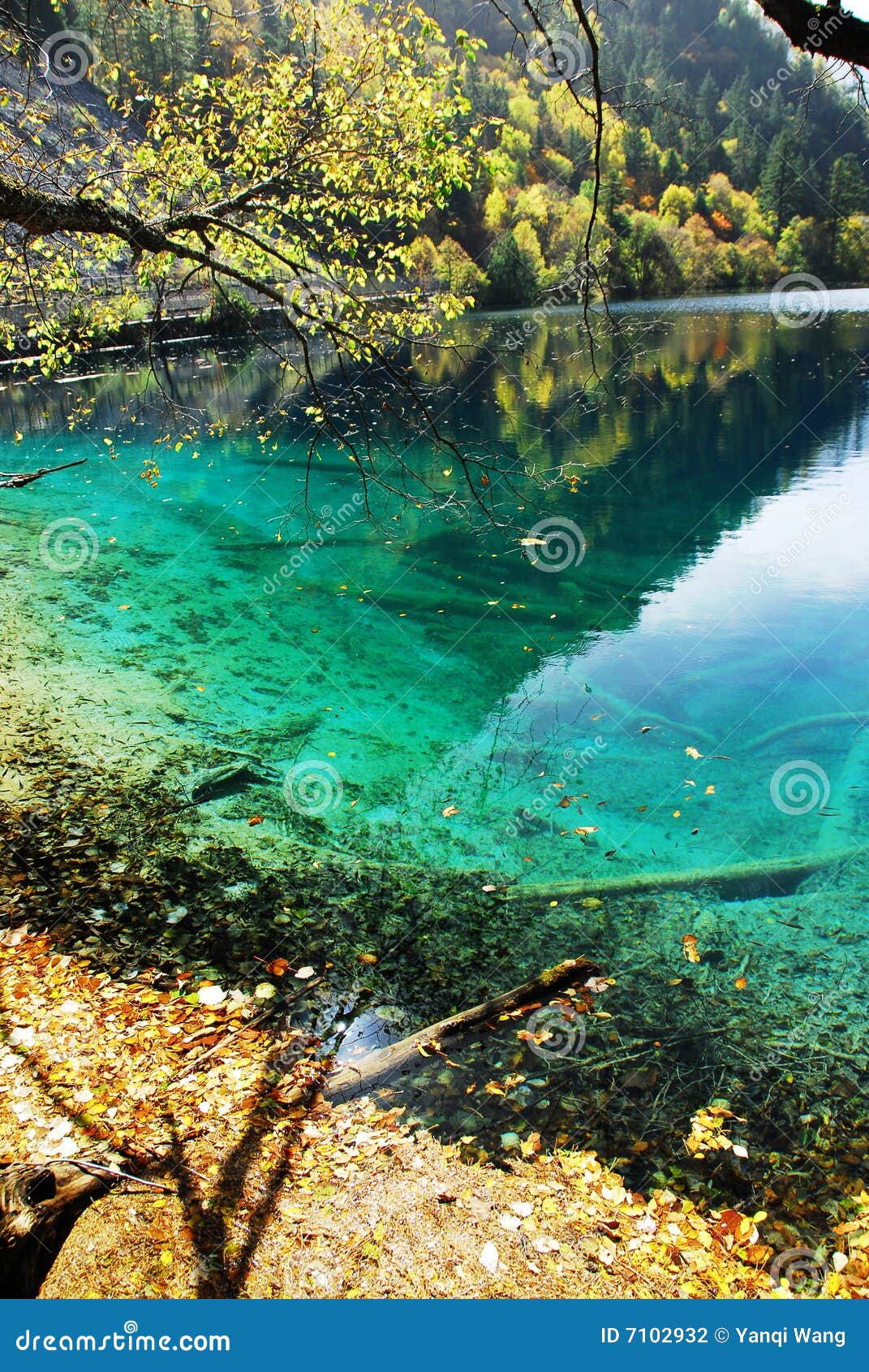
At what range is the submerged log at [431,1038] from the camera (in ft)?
15.0

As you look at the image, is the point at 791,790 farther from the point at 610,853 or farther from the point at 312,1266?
the point at 312,1266

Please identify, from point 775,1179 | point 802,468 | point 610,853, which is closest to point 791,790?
point 610,853

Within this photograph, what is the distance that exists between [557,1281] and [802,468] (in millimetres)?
18104

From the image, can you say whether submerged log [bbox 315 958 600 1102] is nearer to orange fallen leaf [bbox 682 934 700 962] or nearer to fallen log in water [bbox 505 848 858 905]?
orange fallen leaf [bbox 682 934 700 962]

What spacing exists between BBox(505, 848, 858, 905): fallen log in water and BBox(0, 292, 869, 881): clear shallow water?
0.14 meters

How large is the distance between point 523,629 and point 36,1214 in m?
8.95

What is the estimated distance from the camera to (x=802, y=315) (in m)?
45.0

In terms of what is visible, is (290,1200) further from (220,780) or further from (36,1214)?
(220,780)

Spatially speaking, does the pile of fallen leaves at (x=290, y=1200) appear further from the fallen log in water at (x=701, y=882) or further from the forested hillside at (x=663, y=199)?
the forested hillside at (x=663, y=199)

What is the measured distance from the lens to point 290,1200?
371cm

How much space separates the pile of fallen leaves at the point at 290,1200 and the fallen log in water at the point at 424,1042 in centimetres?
13

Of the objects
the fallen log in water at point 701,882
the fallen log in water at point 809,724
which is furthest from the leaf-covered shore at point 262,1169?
the fallen log in water at point 809,724

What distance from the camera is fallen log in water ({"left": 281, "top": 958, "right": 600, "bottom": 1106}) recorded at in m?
4.55

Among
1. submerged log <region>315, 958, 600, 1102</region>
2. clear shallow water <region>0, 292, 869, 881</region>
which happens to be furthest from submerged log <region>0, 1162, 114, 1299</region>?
clear shallow water <region>0, 292, 869, 881</region>
